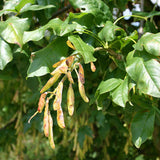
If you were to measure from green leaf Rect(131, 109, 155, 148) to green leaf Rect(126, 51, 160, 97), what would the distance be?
5.7 inches

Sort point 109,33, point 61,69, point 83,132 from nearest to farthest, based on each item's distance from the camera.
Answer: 1. point 61,69
2. point 109,33
3. point 83,132

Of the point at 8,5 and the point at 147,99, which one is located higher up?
the point at 8,5

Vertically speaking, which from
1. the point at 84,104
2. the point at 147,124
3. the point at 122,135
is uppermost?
the point at 147,124

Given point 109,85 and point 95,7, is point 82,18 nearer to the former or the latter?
Result: point 95,7

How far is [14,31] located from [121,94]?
294mm

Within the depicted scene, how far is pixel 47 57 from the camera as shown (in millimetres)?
596

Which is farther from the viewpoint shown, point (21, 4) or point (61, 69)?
point (21, 4)

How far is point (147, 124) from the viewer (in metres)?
0.61

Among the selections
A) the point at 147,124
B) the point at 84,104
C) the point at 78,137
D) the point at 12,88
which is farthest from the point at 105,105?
the point at 12,88

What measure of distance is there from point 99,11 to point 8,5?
27 cm

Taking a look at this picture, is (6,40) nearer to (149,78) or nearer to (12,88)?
(149,78)

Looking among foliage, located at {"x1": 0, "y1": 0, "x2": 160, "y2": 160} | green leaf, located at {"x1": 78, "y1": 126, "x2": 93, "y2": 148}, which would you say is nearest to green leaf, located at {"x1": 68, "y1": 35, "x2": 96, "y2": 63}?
foliage, located at {"x1": 0, "y1": 0, "x2": 160, "y2": 160}

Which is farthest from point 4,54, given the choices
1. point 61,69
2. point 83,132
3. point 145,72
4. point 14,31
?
point 83,132

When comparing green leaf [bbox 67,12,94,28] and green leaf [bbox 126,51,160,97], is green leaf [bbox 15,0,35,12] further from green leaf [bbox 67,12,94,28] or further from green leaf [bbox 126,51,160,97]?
green leaf [bbox 126,51,160,97]
